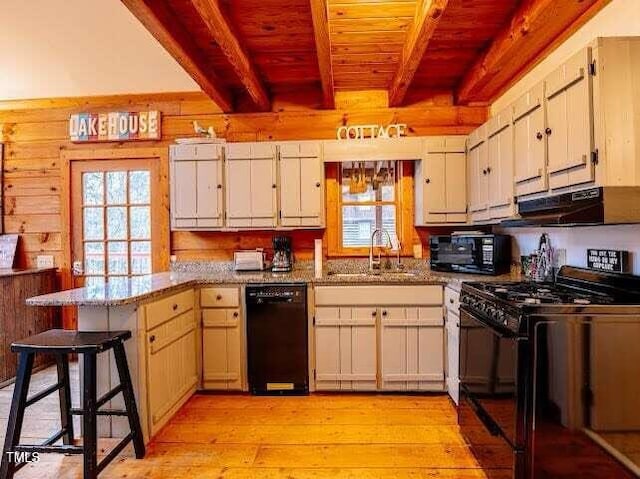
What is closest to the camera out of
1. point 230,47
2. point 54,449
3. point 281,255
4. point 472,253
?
point 54,449

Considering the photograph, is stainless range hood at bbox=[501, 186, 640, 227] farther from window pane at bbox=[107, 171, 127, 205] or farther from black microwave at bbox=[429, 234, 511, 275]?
window pane at bbox=[107, 171, 127, 205]

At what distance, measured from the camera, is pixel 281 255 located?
357 cm

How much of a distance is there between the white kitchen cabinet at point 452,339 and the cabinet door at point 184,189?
7.18ft

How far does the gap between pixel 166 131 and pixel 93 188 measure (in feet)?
3.00

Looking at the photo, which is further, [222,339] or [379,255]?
[379,255]

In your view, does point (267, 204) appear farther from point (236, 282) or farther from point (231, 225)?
point (236, 282)

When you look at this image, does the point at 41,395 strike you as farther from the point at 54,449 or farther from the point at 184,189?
the point at 184,189

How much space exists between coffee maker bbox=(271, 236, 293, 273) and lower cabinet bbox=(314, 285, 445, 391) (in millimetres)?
593

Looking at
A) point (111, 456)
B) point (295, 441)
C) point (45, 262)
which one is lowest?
point (295, 441)

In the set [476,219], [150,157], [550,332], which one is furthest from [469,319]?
[150,157]

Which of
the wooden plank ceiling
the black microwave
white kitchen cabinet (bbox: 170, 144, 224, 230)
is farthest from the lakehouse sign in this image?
the black microwave

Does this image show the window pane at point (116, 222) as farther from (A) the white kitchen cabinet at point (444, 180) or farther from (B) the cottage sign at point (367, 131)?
(A) the white kitchen cabinet at point (444, 180)

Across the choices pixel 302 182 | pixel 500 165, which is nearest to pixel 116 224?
pixel 302 182

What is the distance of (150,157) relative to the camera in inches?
152
